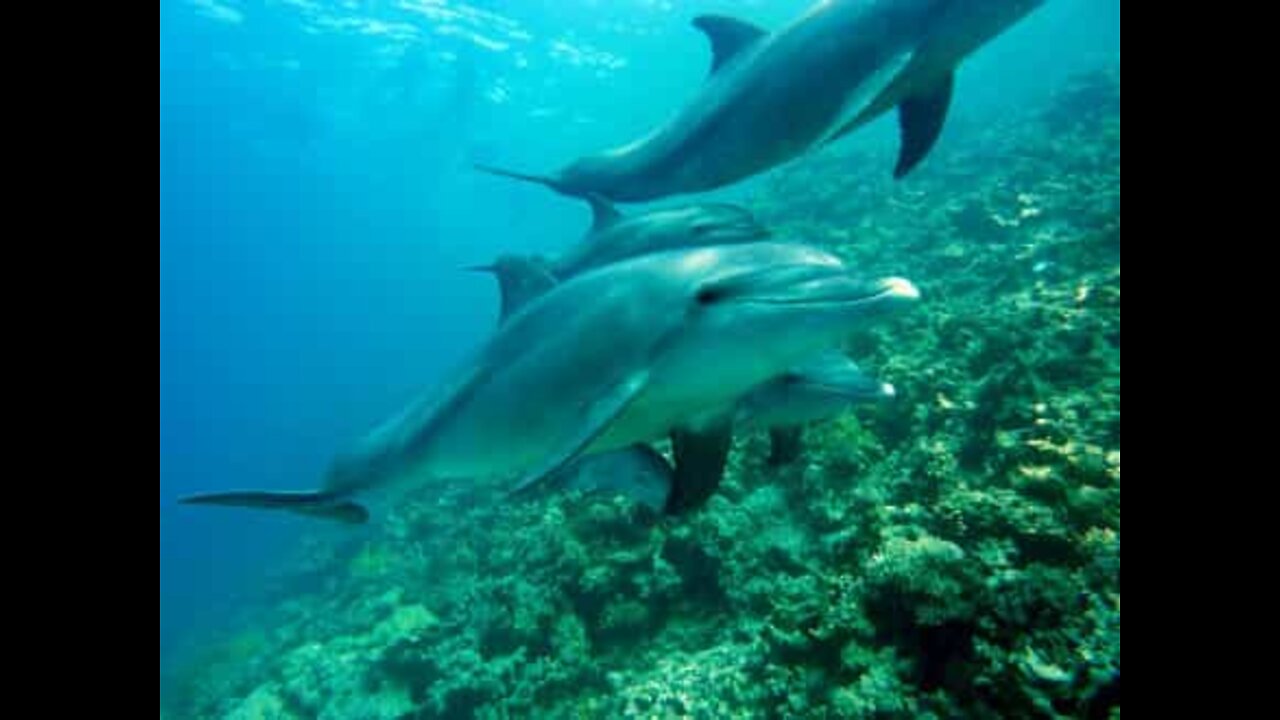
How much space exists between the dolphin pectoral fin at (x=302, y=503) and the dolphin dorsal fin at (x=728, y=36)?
3225mm

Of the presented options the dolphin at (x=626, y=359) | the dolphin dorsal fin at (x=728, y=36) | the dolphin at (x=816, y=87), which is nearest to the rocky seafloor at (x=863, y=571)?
the dolphin at (x=626, y=359)

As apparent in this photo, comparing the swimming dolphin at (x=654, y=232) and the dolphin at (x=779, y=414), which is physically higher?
the swimming dolphin at (x=654, y=232)

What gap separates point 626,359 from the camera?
2635 millimetres

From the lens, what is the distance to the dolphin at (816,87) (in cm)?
259

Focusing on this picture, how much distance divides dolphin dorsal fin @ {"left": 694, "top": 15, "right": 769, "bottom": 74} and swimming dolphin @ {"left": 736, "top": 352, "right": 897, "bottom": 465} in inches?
65.5

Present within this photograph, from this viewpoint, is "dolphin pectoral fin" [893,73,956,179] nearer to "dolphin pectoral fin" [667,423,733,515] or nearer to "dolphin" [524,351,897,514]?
"dolphin" [524,351,897,514]

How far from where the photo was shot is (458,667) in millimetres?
7449

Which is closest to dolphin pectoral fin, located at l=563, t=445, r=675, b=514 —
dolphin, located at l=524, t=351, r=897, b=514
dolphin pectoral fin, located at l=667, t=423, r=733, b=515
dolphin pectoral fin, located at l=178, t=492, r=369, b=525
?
dolphin, located at l=524, t=351, r=897, b=514

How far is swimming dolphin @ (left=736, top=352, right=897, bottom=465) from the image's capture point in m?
3.04

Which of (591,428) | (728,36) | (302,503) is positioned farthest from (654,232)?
(302,503)

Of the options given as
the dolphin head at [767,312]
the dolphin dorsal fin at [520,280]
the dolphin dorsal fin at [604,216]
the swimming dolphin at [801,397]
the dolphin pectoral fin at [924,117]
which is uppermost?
the dolphin pectoral fin at [924,117]

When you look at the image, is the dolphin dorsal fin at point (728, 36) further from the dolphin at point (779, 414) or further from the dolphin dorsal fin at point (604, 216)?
the dolphin at point (779, 414)
